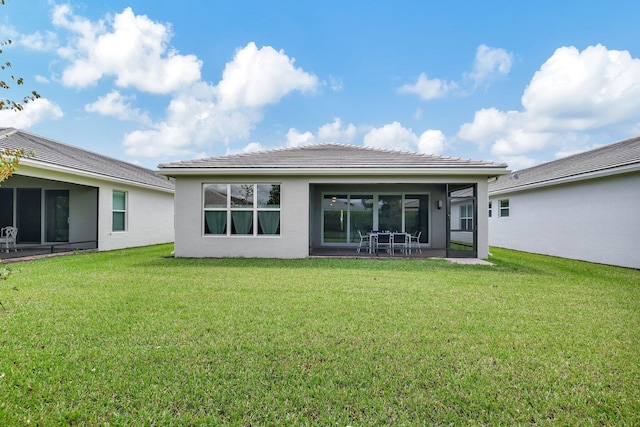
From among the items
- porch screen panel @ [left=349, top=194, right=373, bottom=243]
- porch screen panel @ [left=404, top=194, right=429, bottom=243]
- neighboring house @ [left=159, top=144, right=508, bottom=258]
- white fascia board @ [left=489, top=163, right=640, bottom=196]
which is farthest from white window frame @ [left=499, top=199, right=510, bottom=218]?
porch screen panel @ [left=349, top=194, right=373, bottom=243]

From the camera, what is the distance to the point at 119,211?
559 inches

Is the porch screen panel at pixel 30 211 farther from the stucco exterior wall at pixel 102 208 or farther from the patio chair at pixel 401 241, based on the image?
the patio chair at pixel 401 241

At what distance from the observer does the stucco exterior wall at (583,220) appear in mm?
9805

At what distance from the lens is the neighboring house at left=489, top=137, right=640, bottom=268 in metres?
9.80

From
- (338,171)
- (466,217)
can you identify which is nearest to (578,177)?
(466,217)

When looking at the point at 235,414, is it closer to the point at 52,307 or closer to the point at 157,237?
the point at 52,307

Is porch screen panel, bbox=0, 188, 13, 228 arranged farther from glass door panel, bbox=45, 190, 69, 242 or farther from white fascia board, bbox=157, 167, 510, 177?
white fascia board, bbox=157, 167, 510, 177

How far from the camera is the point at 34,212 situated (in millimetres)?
14250

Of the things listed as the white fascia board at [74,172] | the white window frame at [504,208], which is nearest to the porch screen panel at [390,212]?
the white window frame at [504,208]

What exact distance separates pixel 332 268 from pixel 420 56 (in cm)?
1234

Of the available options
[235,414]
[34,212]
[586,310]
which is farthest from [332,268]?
[34,212]

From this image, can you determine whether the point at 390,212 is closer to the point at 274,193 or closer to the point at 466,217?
the point at 466,217

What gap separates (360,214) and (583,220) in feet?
26.7

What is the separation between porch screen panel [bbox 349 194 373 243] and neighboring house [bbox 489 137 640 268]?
21.8 feet
